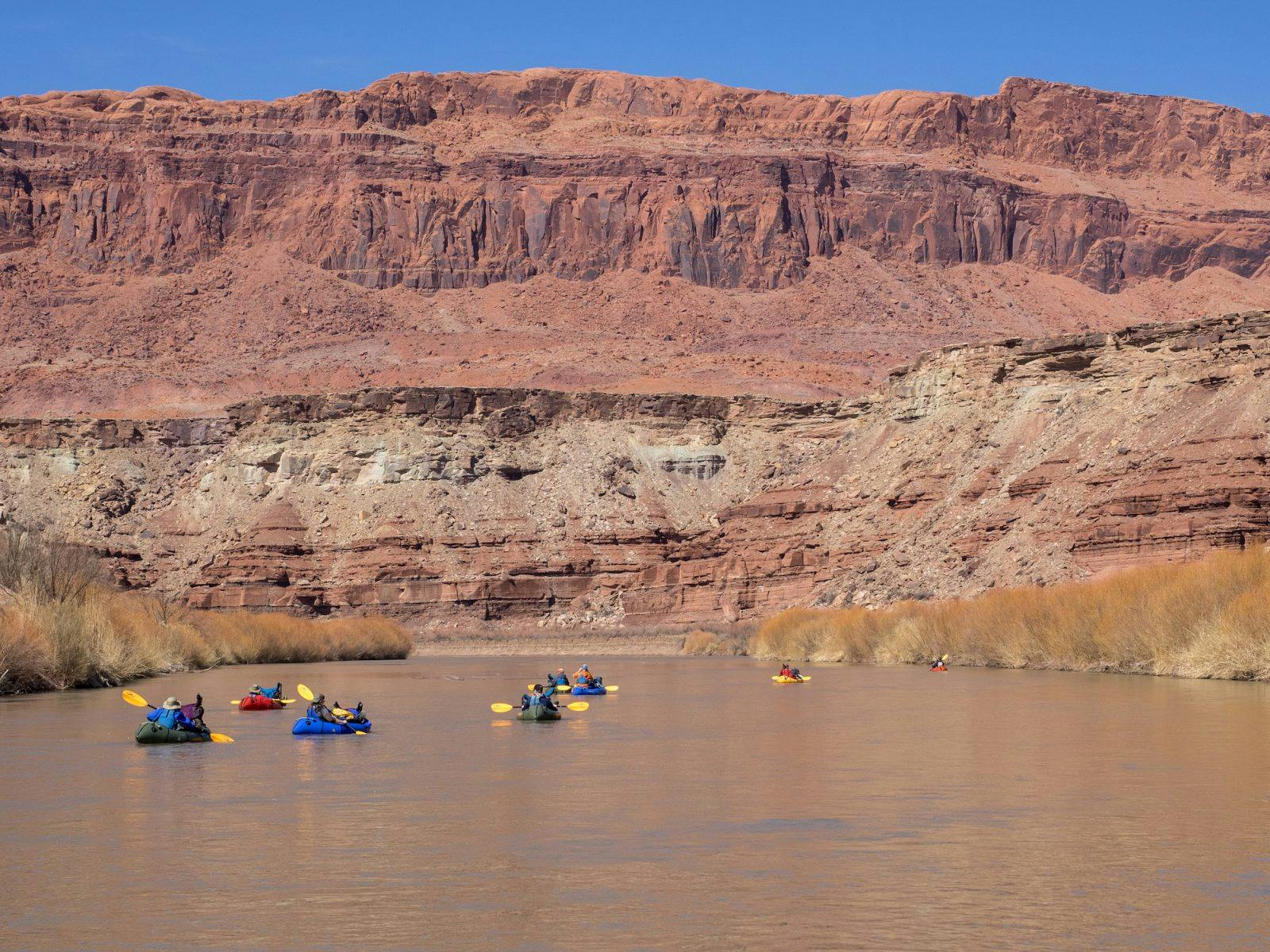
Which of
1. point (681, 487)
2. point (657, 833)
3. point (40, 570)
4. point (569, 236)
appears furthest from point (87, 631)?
point (569, 236)

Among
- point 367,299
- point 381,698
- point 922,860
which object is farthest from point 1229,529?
point 367,299

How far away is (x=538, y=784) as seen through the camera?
23375 mm

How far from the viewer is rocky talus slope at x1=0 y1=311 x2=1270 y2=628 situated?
6581 centimetres

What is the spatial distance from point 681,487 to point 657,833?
3175 inches

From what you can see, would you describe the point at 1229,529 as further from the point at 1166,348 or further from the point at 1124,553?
the point at 1166,348

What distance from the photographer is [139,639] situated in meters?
50.5

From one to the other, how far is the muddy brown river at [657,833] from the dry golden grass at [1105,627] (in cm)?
748

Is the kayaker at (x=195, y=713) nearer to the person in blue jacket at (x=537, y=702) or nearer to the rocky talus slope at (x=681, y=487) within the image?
the person in blue jacket at (x=537, y=702)

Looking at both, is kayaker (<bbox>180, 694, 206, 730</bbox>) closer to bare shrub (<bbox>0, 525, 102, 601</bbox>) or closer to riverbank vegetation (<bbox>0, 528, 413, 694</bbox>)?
riverbank vegetation (<bbox>0, 528, 413, 694</bbox>)

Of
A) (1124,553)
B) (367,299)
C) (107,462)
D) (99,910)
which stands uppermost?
(367,299)

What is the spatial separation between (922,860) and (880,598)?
54232 millimetres

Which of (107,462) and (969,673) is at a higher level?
(107,462)

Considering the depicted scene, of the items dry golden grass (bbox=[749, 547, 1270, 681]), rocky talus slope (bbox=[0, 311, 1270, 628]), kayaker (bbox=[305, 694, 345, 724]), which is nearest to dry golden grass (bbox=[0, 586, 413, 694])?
rocky talus slope (bbox=[0, 311, 1270, 628])

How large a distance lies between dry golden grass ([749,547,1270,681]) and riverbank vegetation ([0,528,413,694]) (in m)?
22.2
